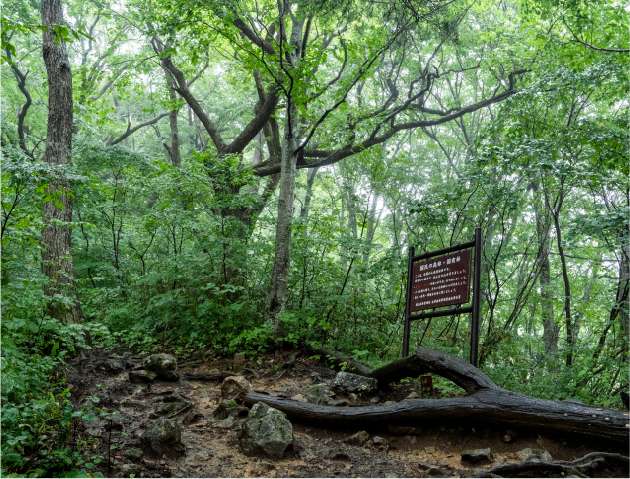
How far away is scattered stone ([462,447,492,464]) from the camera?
486cm

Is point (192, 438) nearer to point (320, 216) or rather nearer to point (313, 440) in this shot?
point (313, 440)

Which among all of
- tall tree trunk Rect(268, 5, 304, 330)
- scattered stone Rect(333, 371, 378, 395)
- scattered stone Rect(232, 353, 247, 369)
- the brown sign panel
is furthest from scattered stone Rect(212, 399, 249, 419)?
tall tree trunk Rect(268, 5, 304, 330)

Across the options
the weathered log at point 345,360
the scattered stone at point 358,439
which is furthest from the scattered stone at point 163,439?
the weathered log at point 345,360

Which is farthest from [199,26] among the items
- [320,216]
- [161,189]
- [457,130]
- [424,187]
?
[457,130]

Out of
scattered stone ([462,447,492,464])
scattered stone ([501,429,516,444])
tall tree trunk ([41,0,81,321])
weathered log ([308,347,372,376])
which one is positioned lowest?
scattered stone ([462,447,492,464])

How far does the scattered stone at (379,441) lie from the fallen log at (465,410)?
8.4 inches

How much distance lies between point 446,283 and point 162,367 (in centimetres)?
461

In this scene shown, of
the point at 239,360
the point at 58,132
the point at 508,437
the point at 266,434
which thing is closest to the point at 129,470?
the point at 266,434

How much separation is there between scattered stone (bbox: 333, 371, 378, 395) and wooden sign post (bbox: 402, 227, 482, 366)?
2.25ft

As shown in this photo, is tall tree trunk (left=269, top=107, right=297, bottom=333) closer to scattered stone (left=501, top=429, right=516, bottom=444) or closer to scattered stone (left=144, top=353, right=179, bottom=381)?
scattered stone (left=144, top=353, right=179, bottom=381)

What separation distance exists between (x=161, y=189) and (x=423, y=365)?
711cm

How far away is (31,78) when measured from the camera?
57.6 ft

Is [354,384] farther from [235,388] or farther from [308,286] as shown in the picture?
[308,286]

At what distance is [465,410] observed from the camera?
528 cm
